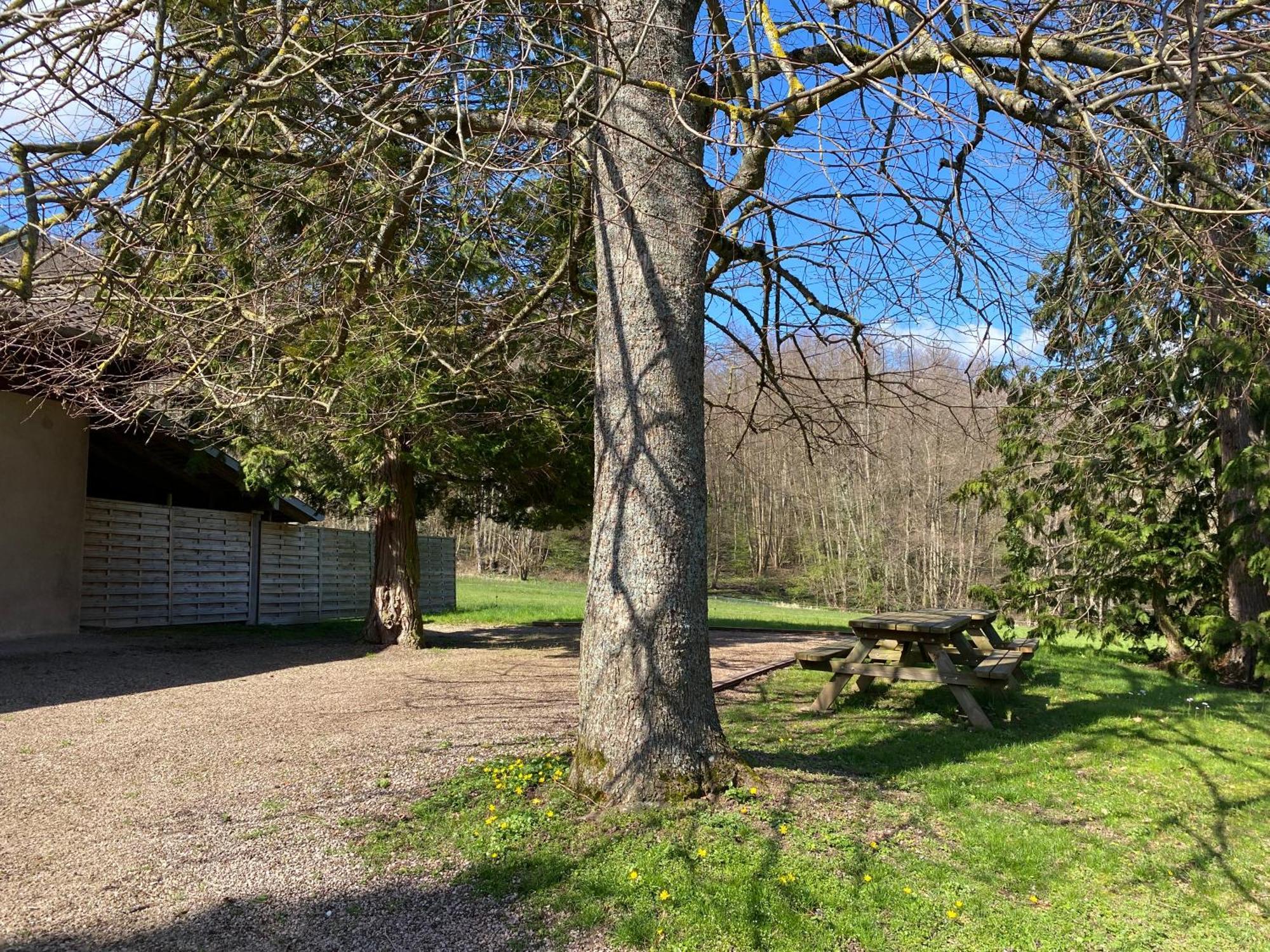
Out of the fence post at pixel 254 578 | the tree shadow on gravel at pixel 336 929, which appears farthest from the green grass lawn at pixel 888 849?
the fence post at pixel 254 578

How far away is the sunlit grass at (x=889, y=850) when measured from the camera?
3.58m

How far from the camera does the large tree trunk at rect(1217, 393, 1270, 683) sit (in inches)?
459

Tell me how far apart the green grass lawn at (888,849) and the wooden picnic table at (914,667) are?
0.71m

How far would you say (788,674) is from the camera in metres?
10.6

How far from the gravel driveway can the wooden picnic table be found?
137 cm

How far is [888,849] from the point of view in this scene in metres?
4.27

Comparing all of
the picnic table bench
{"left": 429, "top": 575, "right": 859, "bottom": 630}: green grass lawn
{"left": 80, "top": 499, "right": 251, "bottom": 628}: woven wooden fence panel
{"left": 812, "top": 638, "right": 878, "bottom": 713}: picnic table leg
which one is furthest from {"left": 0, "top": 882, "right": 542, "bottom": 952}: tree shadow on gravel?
{"left": 80, "top": 499, "right": 251, "bottom": 628}: woven wooden fence panel

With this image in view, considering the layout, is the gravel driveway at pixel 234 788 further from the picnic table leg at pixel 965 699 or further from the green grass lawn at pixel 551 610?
the green grass lawn at pixel 551 610

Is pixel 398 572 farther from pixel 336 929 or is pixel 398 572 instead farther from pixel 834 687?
pixel 336 929

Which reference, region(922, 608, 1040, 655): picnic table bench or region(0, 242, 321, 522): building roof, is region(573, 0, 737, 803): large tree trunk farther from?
region(922, 608, 1040, 655): picnic table bench

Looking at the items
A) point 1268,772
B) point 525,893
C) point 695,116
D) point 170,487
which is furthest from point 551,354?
point 170,487

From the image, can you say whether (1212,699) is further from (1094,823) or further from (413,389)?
(413,389)

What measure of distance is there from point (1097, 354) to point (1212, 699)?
5165mm

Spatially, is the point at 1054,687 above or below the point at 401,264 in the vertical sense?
below
